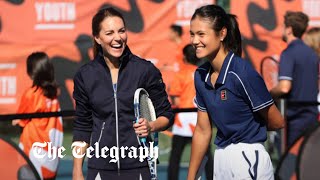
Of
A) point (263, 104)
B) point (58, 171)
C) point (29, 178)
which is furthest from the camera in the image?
point (58, 171)

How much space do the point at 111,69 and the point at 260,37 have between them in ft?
14.3

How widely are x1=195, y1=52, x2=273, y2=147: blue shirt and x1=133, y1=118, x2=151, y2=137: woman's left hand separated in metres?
0.37

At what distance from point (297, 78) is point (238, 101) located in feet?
11.3

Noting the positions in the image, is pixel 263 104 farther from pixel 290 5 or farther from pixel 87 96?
pixel 290 5

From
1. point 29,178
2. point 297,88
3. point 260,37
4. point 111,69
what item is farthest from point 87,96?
point 260,37

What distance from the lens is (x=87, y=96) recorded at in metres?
4.57

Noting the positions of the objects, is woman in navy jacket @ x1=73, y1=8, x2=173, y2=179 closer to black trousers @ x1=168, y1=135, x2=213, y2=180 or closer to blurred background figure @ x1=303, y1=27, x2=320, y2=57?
black trousers @ x1=168, y1=135, x2=213, y2=180

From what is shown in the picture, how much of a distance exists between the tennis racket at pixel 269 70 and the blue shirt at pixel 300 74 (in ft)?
2.50

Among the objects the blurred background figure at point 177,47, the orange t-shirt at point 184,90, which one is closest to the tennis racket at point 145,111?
the orange t-shirt at point 184,90

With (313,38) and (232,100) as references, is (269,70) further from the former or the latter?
(232,100)

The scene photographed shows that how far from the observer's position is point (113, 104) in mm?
4438

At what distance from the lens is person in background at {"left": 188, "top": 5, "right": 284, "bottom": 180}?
14.3 ft

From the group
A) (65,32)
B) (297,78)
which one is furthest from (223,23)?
(65,32)

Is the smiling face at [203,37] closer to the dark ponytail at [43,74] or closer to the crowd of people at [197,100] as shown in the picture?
the crowd of people at [197,100]
